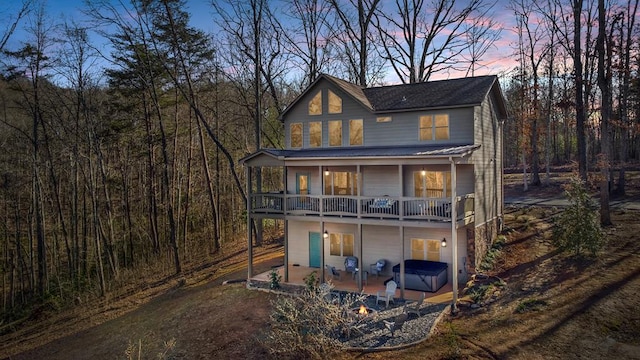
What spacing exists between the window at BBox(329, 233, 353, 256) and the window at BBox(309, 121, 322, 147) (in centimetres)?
446

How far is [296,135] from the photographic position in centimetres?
1933

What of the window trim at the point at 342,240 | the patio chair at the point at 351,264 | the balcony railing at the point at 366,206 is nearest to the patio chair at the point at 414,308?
the balcony railing at the point at 366,206

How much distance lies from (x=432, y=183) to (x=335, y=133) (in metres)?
5.14

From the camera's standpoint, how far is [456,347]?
9.96m

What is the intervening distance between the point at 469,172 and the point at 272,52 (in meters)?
15.6

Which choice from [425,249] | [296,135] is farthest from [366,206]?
[296,135]

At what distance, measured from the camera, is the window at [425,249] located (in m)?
16.0

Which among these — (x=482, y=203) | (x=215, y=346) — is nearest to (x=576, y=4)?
(x=482, y=203)

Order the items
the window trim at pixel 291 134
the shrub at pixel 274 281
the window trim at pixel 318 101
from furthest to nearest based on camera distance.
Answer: the window trim at pixel 291 134 → the window trim at pixel 318 101 → the shrub at pixel 274 281

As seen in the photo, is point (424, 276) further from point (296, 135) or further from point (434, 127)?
point (296, 135)

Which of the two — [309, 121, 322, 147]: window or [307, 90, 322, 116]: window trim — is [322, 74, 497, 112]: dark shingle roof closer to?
[307, 90, 322, 116]: window trim

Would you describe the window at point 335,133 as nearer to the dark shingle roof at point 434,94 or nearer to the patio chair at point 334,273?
the dark shingle roof at point 434,94

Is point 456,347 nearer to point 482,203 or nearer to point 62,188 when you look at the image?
point 482,203

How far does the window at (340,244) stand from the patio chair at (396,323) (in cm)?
605
